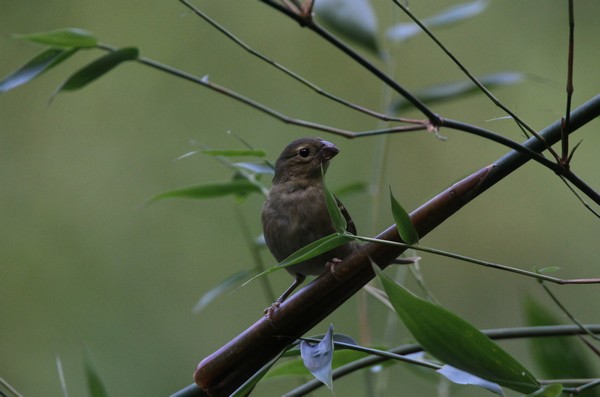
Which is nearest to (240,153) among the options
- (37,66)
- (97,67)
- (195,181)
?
(97,67)

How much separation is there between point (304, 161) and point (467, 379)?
1.69m

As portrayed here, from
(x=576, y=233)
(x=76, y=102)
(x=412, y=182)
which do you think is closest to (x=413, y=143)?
(x=412, y=182)

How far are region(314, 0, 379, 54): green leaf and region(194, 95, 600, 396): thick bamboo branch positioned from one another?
4.05ft

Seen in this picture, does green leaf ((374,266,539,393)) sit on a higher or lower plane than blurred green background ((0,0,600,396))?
lower

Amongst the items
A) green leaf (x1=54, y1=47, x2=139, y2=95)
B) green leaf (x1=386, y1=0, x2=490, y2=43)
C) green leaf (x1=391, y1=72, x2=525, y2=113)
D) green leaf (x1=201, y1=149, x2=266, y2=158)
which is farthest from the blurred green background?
green leaf (x1=54, y1=47, x2=139, y2=95)

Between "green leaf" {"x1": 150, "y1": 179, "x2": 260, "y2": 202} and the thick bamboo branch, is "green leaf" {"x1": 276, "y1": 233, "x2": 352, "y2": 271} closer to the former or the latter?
the thick bamboo branch

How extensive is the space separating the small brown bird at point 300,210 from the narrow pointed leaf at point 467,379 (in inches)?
44.2

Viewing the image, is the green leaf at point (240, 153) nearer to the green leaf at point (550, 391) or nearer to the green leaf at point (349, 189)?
the green leaf at point (349, 189)

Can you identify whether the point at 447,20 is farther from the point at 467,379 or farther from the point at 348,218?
the point at 467,379

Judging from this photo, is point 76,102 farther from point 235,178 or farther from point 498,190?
point 235,178

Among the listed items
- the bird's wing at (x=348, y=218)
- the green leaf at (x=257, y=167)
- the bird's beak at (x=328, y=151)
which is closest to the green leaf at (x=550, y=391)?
the green leaf at (x=257, y=167)

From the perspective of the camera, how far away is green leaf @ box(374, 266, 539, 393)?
1.30 meters

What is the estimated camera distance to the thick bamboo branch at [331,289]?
1.32 m

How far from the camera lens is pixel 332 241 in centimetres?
152
